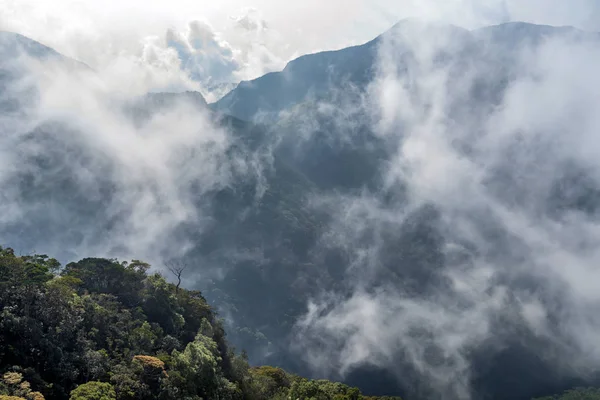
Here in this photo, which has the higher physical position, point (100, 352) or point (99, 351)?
point (99, 351)

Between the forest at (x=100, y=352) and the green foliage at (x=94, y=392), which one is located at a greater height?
the forest at (x=100, y=352)

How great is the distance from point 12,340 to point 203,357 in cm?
3364

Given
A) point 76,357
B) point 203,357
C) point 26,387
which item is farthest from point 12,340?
point 203,357

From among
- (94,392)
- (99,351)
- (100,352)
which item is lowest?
(94,392)

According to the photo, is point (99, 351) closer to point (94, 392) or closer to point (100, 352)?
point (100, 352)

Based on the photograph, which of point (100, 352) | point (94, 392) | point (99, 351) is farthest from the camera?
point (99, 351)

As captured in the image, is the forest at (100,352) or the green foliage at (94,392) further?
the forest at (100,352)

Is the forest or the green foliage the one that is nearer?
the green foliage

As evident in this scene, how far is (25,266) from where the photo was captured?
90.3 meters

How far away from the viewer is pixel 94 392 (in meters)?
67.1

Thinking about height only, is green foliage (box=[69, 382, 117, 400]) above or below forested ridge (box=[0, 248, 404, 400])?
below

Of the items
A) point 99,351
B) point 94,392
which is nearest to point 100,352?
point 99,351

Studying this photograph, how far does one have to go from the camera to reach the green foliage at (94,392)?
6564 cm

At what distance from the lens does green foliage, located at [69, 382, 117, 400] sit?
65.6 m
